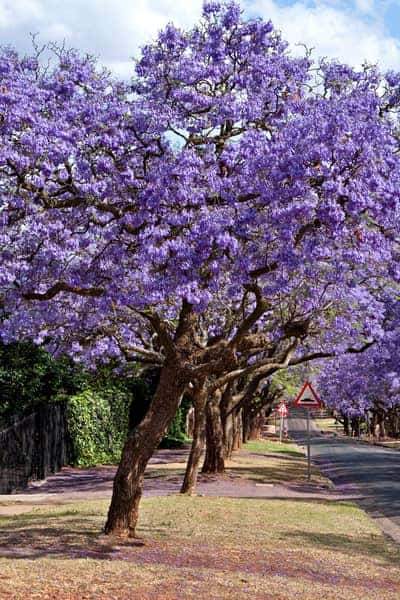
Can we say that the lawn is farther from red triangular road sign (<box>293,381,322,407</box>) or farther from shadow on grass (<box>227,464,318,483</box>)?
shadow on grass (<box>227,464,318,483</box>)

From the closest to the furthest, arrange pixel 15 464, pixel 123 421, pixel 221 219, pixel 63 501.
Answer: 1. pixel 221 219
2. pixel 63 501
3. pixel 15 464
4. pixel 123 421

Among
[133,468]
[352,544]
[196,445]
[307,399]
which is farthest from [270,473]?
[133,468]

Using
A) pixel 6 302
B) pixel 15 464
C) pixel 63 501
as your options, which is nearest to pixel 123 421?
pixel 15 464

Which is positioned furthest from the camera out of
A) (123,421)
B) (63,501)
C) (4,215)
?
(123,421)

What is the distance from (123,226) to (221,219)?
1.64 m

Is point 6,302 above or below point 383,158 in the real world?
below

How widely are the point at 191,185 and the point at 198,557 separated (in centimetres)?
468

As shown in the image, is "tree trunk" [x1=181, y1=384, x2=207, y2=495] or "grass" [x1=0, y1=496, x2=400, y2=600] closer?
"grass" [x1=0, y1=496, x2=400, y2=600]

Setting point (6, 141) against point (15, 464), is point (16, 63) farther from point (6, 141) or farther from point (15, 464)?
point (15, 464)

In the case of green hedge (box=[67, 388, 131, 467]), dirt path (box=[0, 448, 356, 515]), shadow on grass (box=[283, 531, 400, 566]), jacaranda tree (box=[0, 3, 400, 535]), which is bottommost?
shadow on grass (box=[283, 531, 400, 566])

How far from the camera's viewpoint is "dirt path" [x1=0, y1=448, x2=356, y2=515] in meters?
19.8

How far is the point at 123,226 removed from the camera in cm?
1167

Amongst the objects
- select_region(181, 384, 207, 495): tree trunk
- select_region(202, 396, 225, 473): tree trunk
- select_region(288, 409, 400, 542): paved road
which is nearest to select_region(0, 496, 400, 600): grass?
select_region(288, 409, 400, 542): paved road

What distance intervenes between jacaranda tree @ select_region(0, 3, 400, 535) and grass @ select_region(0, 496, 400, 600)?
4.16ft
